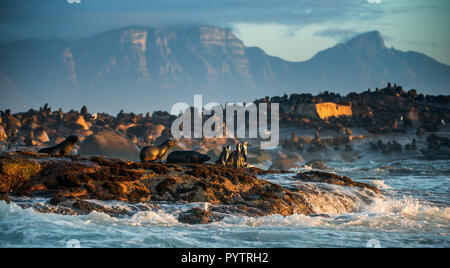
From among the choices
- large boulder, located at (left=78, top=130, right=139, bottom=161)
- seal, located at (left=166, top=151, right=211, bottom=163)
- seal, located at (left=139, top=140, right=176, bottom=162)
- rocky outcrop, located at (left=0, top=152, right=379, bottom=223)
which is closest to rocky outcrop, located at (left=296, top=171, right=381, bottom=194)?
rocky outcrop, located at (left=0, top=152, right=379, bottom=223)

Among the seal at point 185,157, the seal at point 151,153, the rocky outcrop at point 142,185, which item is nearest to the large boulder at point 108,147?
the seal at point 151,153

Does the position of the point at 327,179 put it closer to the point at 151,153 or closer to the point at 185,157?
the point at 185,157

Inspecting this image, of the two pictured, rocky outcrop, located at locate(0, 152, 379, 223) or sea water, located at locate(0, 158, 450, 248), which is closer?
sea water, located at locate(0, 158, 450, 248)

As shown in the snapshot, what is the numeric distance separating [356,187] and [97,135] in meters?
23.6

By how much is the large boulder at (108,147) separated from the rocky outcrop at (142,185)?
21.7 m

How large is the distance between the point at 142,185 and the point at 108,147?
78.1 feet

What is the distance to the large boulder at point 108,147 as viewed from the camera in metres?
35.3

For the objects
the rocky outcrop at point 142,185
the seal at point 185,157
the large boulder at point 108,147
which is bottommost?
the large boulder at point 108,147

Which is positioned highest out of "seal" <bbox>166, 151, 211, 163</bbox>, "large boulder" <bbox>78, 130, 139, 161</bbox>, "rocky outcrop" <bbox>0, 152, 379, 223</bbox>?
"seal" <bbox>166, 151, 211, 163</bbox>

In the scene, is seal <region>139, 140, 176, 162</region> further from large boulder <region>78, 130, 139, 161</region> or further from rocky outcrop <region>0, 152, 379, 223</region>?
large boulder <region>78, 130, 139, 161</region>

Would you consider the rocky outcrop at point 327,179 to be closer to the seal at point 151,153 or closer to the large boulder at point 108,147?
the seal at point 151,153

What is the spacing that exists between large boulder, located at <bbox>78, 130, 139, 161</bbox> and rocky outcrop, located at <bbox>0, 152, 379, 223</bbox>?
21.7 m

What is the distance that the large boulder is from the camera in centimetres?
3531
